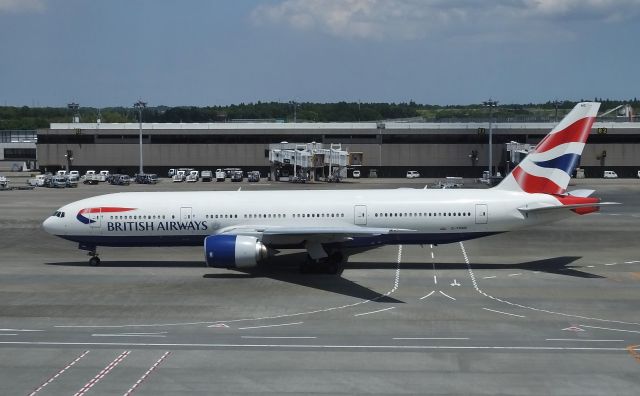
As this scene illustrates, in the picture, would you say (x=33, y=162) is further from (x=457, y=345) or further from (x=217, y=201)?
(x=457, y=345)

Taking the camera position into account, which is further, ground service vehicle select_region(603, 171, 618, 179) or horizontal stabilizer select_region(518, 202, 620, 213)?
ground service vehicle select_region(603, 171, 618, 179)

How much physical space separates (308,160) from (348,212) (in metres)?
79.1

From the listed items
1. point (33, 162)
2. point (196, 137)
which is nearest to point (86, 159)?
point (196, 137)

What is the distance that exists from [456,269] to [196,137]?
105m

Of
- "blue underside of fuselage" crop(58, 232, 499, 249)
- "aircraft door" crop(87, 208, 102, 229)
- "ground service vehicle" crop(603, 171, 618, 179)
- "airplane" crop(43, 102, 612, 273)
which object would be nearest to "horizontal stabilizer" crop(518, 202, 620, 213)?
"airplane" crop(43, 102, 612, 273)

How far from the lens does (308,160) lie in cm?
11850

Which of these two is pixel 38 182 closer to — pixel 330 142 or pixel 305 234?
pixel 330 142

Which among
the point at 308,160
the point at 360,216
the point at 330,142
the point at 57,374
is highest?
the point at 330,142

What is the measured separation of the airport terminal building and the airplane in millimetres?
93299

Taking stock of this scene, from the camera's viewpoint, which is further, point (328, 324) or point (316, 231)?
point (316, 231)

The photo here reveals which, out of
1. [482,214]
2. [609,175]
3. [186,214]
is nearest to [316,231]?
[186,214]

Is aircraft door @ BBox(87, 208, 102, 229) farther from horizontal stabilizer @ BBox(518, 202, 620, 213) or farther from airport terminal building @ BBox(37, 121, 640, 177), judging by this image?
airport terminal building @ BBox(37, 121, 640, 177)

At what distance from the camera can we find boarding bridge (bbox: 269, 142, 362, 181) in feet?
392

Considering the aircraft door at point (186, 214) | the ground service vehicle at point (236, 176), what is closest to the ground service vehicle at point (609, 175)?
the ground service vehicle at point (236, 176)
